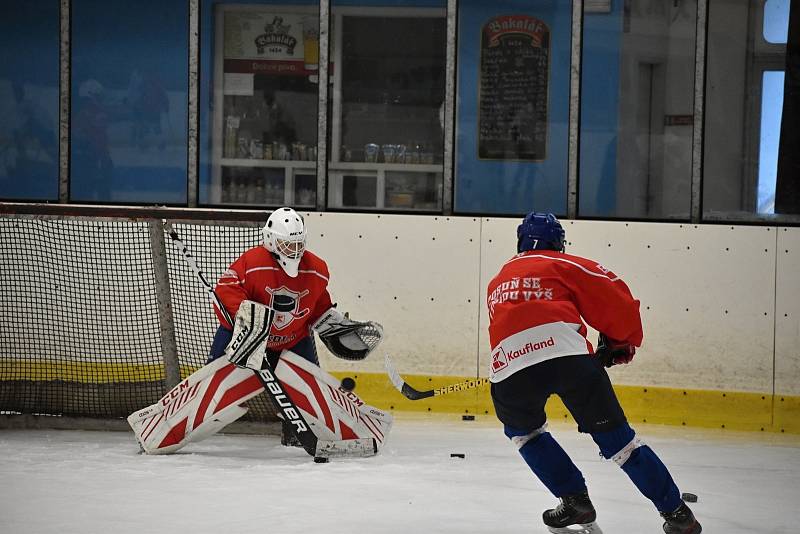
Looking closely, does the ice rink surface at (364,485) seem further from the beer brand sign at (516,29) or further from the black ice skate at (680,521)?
the beer brand sign at (516,29)

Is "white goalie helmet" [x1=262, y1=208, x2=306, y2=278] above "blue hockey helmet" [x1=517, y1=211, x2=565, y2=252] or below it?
below

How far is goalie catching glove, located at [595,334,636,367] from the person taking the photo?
364cm

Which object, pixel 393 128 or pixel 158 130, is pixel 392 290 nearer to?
pixel 393 128

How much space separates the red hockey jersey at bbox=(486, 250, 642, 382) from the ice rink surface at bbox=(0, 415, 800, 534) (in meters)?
0.64

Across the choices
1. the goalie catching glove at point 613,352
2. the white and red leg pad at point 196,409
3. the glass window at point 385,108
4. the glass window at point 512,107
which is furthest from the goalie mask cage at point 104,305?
the goalie catching glove at point 613,352

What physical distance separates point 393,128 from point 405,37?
50 cm

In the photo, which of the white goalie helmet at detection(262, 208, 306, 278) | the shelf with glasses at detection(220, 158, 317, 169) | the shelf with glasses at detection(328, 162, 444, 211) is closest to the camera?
the white goalie helmet at detection(262, 208, 306, 278)

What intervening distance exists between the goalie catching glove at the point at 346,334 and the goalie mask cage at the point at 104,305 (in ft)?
1.87

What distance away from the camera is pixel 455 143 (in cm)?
680

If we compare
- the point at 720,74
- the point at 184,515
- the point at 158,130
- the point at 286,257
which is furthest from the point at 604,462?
the point at 158,130

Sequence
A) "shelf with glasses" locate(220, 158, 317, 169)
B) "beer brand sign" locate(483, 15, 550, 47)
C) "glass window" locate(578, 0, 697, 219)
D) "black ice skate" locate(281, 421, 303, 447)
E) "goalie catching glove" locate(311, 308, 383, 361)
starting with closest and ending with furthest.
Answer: "goalie catching glove" locate(311, 308, 383, 361) → "black ice skate" locate(281, 421, 303, 447) → "glass window" locate(578, 0, 697, 219) → "beer brand sign" locate(483, 15, 550, 47) → "shelf with glasses" locate(220, 158, 317, 169)

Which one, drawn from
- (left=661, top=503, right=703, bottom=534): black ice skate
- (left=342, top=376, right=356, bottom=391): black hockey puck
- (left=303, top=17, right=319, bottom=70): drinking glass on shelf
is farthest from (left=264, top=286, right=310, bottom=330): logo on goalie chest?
(left=303, top=17, right=319, bottom=70): drinking glass on shelf

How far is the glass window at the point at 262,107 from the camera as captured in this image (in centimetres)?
697

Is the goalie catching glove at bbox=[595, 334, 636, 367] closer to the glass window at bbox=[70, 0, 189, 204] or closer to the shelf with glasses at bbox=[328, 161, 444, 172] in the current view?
the shelf with glasses at bbox=[328, 161, 444, 172]
